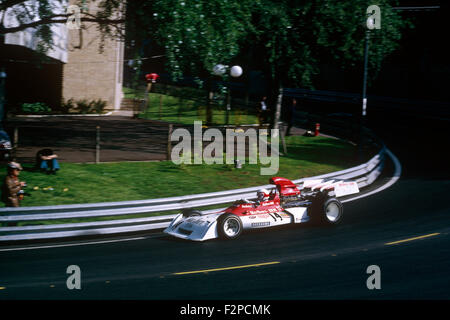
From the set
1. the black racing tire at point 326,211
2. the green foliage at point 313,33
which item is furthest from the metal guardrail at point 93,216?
the green foliage at point 313,33

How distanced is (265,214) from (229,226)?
970 mm

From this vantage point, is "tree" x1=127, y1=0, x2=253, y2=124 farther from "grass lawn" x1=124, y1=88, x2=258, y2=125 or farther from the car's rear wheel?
"grass lawn" x1=124, y1=88, x2=258, y2=125

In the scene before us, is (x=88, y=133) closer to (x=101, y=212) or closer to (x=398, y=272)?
(x=101, y=212)

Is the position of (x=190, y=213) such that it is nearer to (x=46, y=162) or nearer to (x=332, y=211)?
(x=332, y=211)

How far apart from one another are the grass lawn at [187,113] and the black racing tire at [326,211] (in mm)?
16582

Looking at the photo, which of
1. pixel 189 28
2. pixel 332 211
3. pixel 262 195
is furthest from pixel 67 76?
pixel 332 211

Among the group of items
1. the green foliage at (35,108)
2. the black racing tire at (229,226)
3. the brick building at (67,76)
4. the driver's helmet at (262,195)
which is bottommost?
the black racing tire at (229,226)

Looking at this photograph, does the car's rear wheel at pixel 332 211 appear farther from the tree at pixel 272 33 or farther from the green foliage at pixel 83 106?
the green foliage at pixel 83 106

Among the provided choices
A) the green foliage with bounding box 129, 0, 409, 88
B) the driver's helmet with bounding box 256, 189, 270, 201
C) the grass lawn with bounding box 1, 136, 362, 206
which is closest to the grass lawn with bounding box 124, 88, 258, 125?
the green foliage with bounding box 129, 0, 409, 88

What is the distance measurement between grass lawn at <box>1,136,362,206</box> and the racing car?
13.0 feet

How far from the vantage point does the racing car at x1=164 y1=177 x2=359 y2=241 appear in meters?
11.3

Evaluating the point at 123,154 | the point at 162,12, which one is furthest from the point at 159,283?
the point at 123,154

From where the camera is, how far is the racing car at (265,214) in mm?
11266

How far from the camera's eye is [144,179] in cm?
1683
